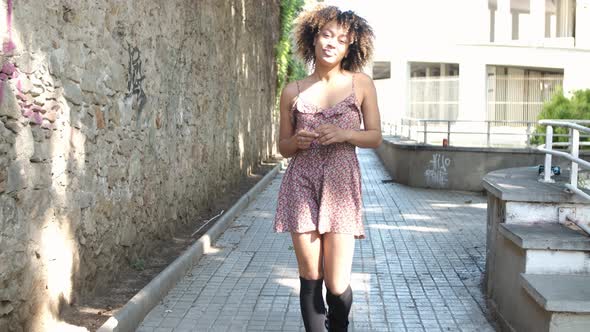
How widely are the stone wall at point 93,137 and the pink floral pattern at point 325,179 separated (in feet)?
5.59

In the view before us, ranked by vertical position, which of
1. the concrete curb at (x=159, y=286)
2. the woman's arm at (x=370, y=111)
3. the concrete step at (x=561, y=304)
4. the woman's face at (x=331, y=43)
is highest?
the woman's face at (x=331, y=43)

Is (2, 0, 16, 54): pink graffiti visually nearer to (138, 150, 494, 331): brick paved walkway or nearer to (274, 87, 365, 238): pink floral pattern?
(274, 87, 365, 238): pink floral pattern

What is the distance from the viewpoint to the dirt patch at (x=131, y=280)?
5.56 meters

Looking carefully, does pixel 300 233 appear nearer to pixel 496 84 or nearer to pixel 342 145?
pixel 342 145

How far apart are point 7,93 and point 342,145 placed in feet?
6.52

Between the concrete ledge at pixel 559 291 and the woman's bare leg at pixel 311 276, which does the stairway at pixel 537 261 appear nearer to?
the concrete ledge at pixel 559 291

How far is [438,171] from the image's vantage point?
16.9 m

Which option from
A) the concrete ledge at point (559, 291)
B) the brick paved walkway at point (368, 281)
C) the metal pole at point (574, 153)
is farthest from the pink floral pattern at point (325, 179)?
the metal pole at point (574, 153)

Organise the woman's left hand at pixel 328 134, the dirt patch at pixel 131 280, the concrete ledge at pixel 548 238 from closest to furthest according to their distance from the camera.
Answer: the woman's left hand at pixel 328 134 < the concrete ledge at pixel 548 238 < the dirt patch at pixel 131 280

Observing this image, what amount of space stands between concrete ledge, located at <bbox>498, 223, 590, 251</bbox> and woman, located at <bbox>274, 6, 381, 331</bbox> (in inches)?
53.9

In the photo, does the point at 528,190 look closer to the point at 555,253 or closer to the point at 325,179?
the point at 555,253

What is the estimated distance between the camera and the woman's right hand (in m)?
3.89

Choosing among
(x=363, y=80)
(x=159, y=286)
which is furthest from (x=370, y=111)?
(x=159, y=286)

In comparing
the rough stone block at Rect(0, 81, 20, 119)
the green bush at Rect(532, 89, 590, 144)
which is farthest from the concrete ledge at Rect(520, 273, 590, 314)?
the green bush at Rect(532, 89, 590, 144)
